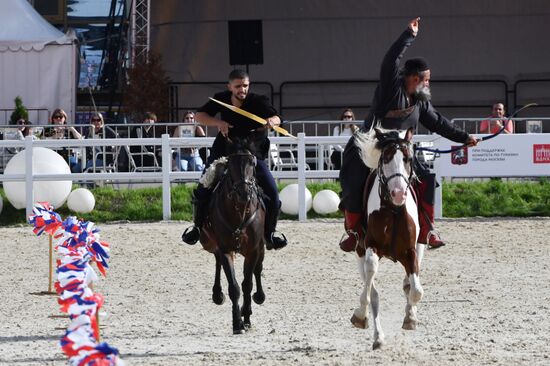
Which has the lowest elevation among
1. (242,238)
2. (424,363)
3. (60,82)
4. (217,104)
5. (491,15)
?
(424,363)

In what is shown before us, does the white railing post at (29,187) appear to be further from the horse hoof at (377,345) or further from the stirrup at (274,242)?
the horse hoof at (377,345)

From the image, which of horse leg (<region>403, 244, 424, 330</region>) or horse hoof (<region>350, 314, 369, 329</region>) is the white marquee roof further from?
horse leg (<region>403, 244, 424, 330</region>)

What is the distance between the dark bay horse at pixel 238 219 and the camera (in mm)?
10195

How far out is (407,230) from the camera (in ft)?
30.9

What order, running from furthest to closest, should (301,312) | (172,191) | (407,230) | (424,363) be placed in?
(172,191), (301,312), (407,230), (424,363)

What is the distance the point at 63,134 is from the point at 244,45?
25.5 feet

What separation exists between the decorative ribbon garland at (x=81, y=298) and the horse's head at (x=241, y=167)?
1203mm

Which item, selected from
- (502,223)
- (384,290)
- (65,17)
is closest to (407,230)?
(384,290)

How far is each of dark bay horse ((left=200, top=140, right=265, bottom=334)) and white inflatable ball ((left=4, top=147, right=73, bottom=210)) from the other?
9265mm

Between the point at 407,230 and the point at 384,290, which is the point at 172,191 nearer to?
the point at 384,290

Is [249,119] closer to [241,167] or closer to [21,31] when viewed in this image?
[241,167]

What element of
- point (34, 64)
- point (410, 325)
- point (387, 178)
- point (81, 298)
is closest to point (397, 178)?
point (387, 178)

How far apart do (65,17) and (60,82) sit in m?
6.29

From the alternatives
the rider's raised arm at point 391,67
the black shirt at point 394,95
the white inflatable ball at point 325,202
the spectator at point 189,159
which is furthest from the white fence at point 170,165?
the rider's raised arm at point 391,67
